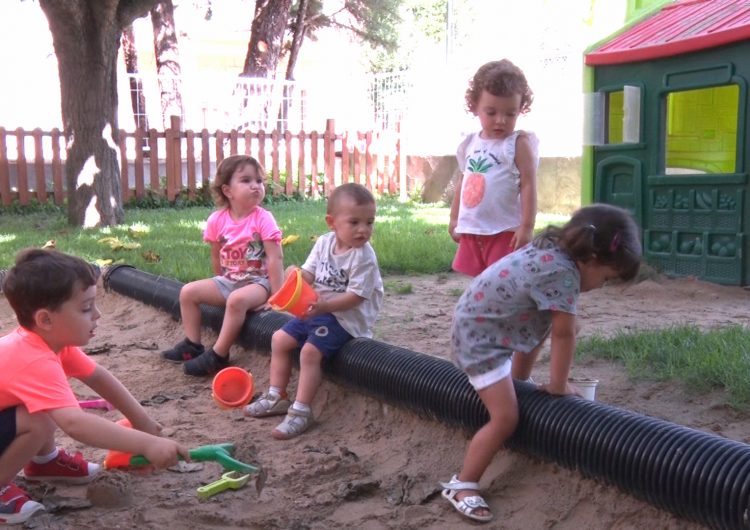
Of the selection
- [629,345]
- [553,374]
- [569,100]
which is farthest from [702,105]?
[569,100]

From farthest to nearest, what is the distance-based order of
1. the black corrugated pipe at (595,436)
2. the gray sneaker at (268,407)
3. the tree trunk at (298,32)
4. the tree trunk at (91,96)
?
1. the tree trunk at (298,32)
2. the tree trunk at (91,96)
3. the gray sneaker at (268,407)
4. the black corrugated pipe at (595,436)

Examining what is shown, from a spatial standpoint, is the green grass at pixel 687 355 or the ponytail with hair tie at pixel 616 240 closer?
the ponytail with hair tie at pixel 616 240

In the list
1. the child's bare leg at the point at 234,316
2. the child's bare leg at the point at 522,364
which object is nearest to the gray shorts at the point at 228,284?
the child's bare leg at the point at 234,316

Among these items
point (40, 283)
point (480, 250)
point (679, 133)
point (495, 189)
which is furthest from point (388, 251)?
point (40, 283)

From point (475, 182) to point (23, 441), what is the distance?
2.01 m

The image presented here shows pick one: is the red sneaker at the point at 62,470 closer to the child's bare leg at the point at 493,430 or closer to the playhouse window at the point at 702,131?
the child's bare leg at the point at 493,430

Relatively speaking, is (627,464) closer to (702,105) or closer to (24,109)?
(702,105)

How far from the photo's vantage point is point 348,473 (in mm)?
2914

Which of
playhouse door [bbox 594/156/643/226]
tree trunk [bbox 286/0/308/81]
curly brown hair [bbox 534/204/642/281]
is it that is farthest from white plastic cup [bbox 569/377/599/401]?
tree trunk [bbox 286/0/308/81]

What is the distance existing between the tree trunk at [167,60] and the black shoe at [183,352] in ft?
43.6

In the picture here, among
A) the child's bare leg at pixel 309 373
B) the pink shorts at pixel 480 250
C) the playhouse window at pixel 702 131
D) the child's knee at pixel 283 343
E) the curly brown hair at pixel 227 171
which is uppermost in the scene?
the playhouse window at pixel 702 131

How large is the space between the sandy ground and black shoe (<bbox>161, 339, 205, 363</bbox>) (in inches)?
2.8

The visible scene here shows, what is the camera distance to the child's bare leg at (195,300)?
4359 mm

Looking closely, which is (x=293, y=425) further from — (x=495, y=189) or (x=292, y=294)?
(x=495, y=189)
